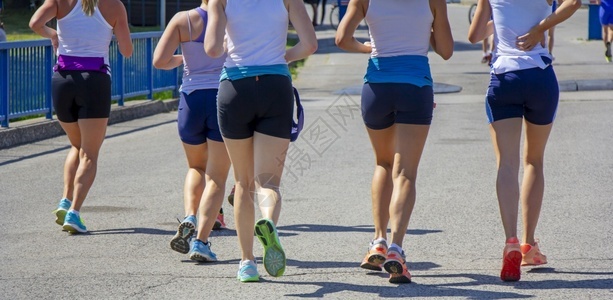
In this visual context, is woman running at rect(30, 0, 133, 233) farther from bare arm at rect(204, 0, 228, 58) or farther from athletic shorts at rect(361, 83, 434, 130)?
athletic shorts at rect(361, 83, 434, 130)

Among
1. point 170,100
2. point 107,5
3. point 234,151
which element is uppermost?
point 107,5

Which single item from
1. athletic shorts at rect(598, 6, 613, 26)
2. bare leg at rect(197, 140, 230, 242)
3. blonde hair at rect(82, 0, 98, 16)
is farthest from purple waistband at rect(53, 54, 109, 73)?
athletic shorts at rect(598, 6, 613, 26)

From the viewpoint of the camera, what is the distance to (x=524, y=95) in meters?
6.11

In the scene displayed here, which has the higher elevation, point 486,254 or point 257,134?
point 257,134

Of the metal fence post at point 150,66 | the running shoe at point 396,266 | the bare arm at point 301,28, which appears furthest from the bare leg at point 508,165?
the metal fence post at point 150,66

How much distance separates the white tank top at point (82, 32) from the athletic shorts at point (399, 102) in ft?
8.29

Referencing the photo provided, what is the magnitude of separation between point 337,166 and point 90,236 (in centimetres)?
370

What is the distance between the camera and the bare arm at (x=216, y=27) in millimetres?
5820

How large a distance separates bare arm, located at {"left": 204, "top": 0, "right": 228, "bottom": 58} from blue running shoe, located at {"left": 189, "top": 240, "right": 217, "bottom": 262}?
139 cm

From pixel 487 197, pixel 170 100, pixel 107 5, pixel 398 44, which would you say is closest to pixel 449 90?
pixel 170 100

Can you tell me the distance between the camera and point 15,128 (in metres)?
12.6

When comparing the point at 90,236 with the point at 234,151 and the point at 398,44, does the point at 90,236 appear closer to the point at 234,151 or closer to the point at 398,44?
the point at 234,151

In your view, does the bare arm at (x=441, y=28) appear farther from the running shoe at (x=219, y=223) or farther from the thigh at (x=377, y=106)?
the running shoe at (x=219, y=223)

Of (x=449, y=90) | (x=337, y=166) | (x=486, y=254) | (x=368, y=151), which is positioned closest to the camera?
(x=486, y=254)
